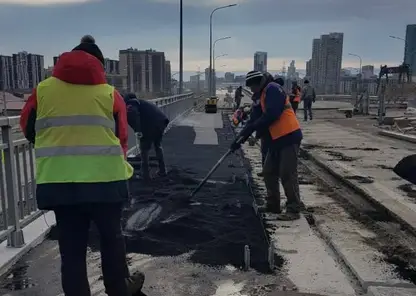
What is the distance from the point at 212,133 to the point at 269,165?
930cm

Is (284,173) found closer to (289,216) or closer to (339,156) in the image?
(289,216)

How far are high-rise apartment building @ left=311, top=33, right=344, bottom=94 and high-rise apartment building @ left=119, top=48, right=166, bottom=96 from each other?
44032 millimetres

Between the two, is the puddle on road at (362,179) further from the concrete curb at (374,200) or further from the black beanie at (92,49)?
the black beanie at (92,49)

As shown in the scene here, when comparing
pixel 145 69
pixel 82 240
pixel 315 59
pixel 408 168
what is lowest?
pixel 82 240

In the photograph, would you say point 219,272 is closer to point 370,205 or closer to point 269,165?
point 269,165

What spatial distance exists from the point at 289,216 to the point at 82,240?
3.04 m

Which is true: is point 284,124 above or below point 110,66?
below

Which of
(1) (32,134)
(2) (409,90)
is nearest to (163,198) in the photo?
(1) (32,134)

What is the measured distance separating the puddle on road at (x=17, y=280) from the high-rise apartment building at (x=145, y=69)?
67.9ft

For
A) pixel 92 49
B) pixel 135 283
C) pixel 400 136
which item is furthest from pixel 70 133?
pixel 400 136

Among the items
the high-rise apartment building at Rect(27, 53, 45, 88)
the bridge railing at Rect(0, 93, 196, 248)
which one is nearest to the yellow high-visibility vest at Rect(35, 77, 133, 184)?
the bridge railing at Rect(0, 93, 196, 248)

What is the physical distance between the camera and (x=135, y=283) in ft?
10.1

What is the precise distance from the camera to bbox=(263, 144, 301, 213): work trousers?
17.1 feet

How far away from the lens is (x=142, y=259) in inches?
150
